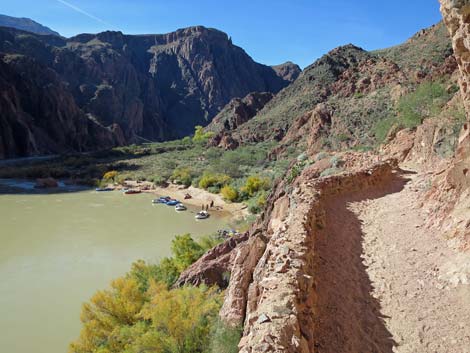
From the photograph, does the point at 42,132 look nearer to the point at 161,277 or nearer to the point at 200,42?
the point at 161,277

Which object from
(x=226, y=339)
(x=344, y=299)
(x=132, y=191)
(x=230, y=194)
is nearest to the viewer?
(x=344, y=299)

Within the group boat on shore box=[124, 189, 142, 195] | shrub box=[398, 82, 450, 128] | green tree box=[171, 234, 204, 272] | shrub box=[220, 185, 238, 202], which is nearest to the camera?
green tree box=[171, 234, 204, 272]

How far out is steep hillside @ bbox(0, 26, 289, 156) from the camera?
135 meters

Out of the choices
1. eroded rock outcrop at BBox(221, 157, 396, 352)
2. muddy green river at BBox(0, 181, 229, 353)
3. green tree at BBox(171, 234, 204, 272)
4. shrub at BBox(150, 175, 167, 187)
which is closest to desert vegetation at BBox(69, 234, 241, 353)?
eroded rock outcrop at BBox(221, 157, 396, 352)

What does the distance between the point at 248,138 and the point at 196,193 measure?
77.9 feet

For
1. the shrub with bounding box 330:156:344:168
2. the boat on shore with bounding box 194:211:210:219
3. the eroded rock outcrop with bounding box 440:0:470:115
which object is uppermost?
the eroded rock outcrop with bounding box 440:0:470:115

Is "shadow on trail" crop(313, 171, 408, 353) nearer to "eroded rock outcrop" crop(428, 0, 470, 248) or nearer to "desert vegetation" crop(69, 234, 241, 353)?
"eroded rock outcrop" crop(428, 0, 470, 248)

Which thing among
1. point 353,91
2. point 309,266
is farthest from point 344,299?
point 353,91

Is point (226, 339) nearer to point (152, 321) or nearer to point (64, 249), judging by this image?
point (152, 321)

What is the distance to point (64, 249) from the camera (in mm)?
26484

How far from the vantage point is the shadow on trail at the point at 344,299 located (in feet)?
16.4

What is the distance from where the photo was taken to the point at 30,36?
471 ft

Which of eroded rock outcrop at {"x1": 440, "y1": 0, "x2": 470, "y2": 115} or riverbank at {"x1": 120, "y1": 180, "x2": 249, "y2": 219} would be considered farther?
riverbank at {"x1": 120, "y1": 180, "x2": 249, "y2": 219}

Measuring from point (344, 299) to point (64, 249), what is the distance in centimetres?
2495
